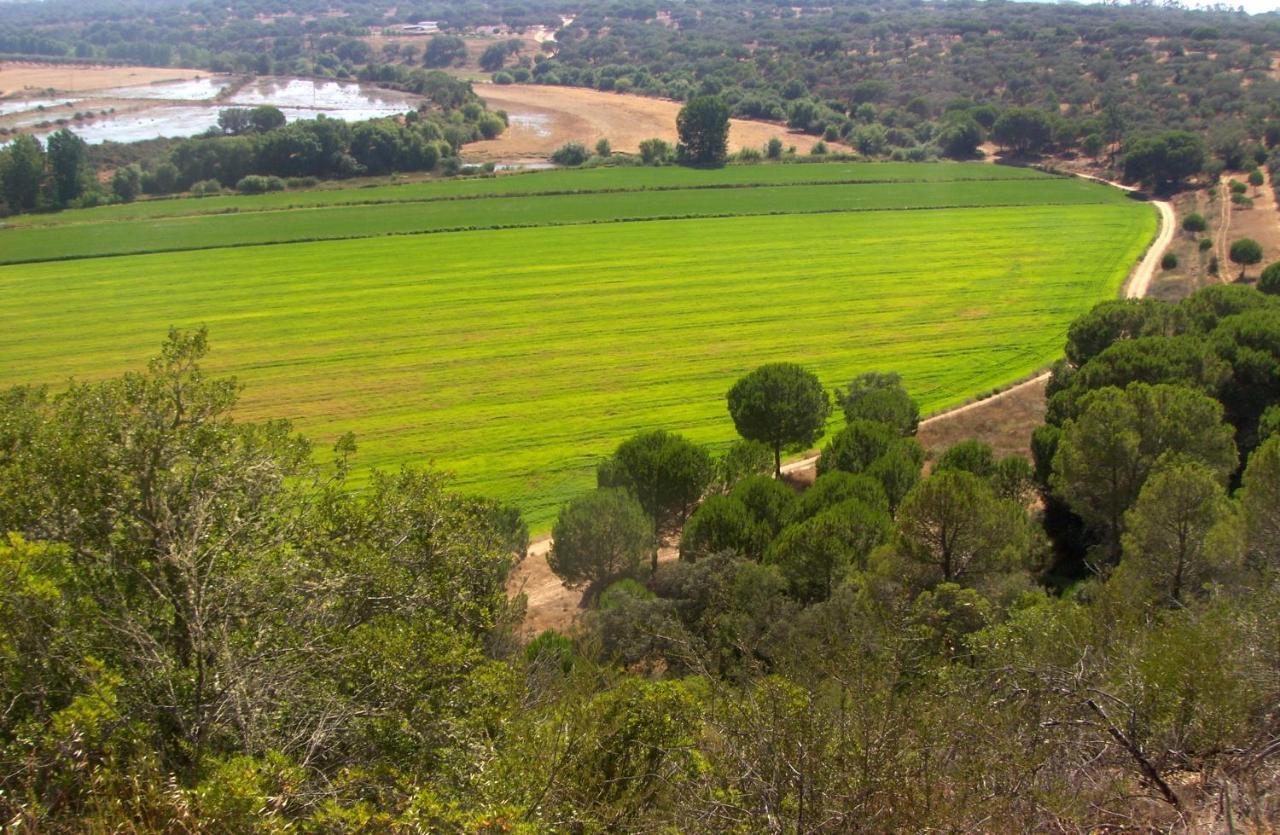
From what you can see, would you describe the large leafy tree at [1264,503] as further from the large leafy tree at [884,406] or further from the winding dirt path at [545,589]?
the winding dirt path at [545,589]

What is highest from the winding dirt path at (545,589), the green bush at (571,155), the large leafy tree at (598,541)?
the green bush at (571,155)

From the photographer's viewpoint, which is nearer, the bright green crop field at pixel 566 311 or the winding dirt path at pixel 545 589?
the winding dirt path at pixel 545 589

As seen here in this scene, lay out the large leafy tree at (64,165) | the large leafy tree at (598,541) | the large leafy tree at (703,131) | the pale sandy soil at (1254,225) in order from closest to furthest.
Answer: the large leafy tree at (598,541) → the pale sandy soil at (1254,225) → the large leafy tree at (64,165) → the large leafy tree at (703,131)

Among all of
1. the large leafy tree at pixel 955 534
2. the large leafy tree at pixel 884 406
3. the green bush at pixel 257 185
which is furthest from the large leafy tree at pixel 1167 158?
the green bush at pixel 257 185

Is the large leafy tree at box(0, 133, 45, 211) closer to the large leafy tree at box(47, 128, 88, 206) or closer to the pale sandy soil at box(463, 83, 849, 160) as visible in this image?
the large leafy tree at box(47, 128, 88, 206)

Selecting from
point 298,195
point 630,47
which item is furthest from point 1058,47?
point 298,195

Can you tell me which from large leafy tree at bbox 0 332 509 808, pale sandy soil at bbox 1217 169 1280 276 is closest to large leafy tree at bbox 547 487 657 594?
large leafy tree at bbox 0 332 509 808

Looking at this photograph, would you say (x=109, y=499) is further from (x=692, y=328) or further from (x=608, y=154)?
(x=608, y=154)

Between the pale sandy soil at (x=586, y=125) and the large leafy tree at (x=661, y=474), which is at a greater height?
the pale sandy soil at (x=586, y=125)
